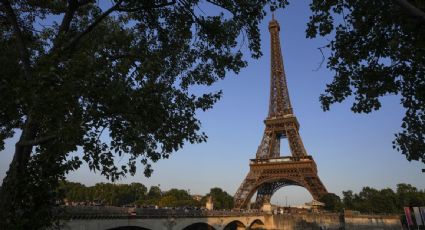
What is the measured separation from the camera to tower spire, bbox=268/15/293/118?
78250 mm

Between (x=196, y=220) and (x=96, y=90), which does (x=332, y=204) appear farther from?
(x=96, y=90)

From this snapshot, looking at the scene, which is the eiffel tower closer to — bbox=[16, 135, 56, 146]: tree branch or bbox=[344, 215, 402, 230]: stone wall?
bbox=[344, 215, 402, 230]: stone wall

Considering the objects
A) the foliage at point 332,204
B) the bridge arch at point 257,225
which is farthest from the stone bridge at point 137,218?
the foliage at point 332,204

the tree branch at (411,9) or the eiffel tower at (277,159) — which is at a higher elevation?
the eiffel tower at (277,159)

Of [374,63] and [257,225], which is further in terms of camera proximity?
[257,225]

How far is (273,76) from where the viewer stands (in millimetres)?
81062

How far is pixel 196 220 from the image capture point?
42312mm

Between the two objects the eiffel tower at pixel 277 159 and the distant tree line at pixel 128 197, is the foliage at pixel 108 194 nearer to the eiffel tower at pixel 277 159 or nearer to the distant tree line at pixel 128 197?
the distant tree line at pixel 128 197

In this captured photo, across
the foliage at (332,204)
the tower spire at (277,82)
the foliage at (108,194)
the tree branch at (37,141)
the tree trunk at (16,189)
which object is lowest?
the tree trunk at (16,189)

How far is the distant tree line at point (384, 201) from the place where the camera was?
72.4 metres

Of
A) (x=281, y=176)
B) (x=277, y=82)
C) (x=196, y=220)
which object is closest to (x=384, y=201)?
(x=281, y=176)

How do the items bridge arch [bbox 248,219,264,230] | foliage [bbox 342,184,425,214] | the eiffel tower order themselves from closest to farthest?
the eiffel tower, bridge arch [bbox 248,219,264,230], foliage [bbox 342,184,425,214]

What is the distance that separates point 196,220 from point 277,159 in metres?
32.0

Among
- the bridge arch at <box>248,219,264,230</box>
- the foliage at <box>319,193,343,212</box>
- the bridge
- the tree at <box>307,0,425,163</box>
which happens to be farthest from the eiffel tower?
the tree at <box>307,0,425,163</box>
